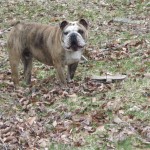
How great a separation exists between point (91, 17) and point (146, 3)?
2.15m

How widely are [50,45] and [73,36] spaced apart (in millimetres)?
834

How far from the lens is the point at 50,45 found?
32.6 ft

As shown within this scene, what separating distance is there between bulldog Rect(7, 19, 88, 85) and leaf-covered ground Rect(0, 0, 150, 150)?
0.45 meters

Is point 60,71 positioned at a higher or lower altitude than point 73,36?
lower

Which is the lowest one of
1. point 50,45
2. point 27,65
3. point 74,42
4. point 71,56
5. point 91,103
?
point 27,65

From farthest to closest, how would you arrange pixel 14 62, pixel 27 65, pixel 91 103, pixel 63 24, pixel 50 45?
pixel 27 65, pixel 14 62, pixel 50 45, pixel 63 24, pixel 91 103

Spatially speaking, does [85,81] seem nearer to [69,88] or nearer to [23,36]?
[69,88]

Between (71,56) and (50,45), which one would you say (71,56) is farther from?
(50,45)

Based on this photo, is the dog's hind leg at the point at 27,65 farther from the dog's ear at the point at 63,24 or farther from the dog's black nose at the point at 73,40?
the dog's black nose at the point at 73,40

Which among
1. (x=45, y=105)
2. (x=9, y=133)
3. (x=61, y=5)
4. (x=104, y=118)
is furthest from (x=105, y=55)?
(x=61, y=5)

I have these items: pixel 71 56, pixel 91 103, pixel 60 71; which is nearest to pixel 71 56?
pixel 71 56

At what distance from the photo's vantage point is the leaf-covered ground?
7125 mm

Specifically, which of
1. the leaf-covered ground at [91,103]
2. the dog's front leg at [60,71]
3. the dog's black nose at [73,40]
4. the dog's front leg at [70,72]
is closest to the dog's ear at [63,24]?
the dog's black nose at [73,40]

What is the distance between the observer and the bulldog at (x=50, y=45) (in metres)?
9.36
